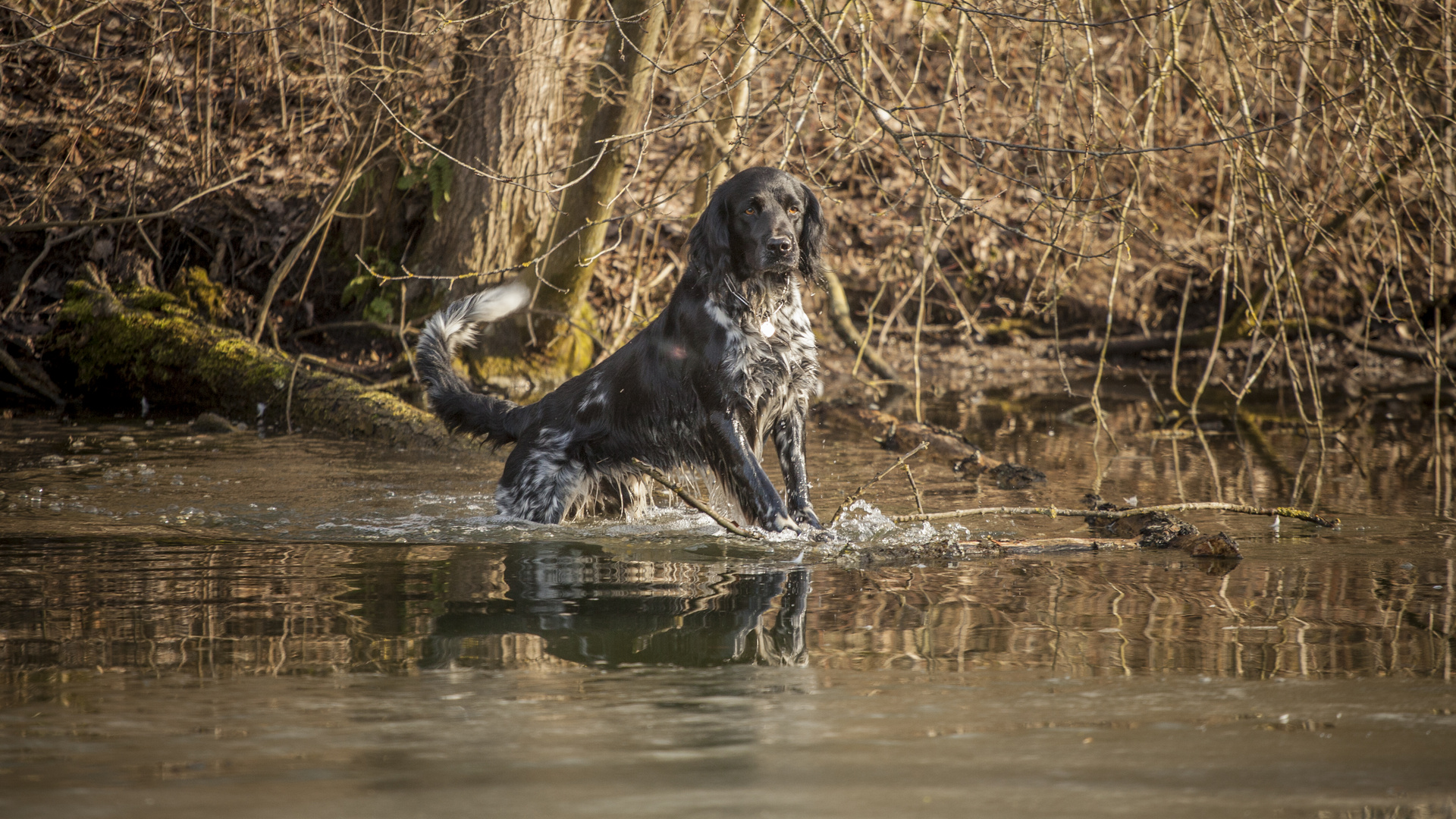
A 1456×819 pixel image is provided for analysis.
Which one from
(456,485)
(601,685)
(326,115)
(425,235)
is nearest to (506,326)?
(425,235)

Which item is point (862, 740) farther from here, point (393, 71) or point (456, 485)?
point (393, 71)

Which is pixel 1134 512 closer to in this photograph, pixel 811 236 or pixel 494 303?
pixel 811 236

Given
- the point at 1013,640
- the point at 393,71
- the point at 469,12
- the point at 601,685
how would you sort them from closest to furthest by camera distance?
the point at 601,685 → the point at 1013,640 → the point at 393,71 → the point at 469,12

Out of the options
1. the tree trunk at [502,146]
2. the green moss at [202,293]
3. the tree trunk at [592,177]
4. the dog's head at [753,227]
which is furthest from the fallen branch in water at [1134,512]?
the green moss at [202,293]

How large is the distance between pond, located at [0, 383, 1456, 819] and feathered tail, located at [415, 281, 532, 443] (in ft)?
1.15

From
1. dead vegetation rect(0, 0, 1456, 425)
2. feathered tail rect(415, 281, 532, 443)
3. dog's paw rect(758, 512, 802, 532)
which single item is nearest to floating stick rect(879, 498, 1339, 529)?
dog's paw rect(758, 512, 802, 532)

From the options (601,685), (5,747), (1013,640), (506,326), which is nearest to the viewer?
(5,747)

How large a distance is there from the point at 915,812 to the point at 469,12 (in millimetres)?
6884

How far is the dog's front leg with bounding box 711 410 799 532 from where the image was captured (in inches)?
173

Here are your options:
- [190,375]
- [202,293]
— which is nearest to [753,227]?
[190,375]

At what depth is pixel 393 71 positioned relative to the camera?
6348 millimetres

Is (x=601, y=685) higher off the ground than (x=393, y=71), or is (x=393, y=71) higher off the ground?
(x=393, y=71)

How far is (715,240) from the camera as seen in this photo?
4.61m

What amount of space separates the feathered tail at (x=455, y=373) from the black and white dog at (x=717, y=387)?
0.80ft
